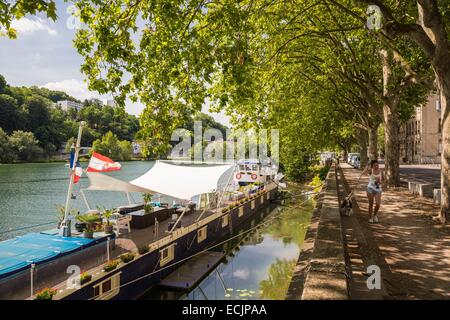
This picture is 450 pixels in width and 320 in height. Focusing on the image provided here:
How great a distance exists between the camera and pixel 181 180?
57.5 feet

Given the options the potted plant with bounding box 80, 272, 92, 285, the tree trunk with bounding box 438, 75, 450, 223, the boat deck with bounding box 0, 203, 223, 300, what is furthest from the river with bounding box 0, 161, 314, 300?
the tree trunk with bounding box 438, 75, 450, 223

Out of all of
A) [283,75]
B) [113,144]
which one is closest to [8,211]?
[283,75]

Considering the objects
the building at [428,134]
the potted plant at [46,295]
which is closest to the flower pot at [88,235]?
the potted plant at [46,295]

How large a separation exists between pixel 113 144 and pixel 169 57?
124 metres

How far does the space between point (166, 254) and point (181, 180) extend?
3766mm

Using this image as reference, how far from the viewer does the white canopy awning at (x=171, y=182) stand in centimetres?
1579

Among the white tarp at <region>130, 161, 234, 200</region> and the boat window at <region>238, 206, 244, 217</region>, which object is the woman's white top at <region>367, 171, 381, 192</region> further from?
the boat window at <region>238, 206, 244, 217</region>

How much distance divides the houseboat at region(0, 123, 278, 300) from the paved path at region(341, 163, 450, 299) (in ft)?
24.2

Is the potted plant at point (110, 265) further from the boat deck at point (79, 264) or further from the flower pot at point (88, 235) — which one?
the flower pot at point (88, 235)

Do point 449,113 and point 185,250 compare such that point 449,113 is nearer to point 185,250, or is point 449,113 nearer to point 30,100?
point 185,250

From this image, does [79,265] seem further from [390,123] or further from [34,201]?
[34,201]

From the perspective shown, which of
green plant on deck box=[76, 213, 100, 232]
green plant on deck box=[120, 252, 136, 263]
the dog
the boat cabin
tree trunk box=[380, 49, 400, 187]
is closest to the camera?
green plant on deck box=[120, 252, 136, 263]

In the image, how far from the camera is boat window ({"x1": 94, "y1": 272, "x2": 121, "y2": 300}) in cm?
1099

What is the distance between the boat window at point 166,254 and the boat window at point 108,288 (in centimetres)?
307
